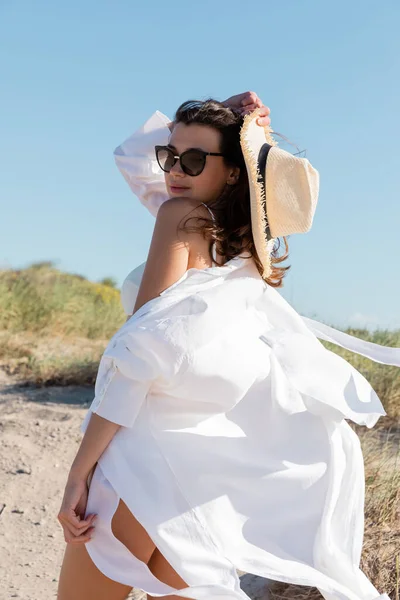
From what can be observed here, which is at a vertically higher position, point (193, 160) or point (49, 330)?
point (193, 160)

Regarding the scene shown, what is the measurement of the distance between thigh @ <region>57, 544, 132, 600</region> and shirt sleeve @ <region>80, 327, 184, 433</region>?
38 centimetres

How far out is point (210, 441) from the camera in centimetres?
172

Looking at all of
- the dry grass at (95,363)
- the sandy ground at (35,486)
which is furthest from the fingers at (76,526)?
the sandy ground at (35,486)

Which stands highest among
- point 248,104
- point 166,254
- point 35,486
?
point 248,104

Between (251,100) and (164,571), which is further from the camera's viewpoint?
(251,100)

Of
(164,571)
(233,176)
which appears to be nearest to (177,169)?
(233,176)

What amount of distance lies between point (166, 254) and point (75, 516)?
0.67 meters

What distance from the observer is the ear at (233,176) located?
2.08 metres

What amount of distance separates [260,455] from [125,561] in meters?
0.41

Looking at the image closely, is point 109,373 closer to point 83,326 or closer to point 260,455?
point 260,455

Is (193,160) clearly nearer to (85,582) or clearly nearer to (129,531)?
(129,531)

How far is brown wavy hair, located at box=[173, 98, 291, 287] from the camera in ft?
6.45

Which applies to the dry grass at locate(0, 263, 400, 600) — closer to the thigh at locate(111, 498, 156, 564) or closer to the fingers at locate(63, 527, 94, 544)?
the thigh at locate(111, 498, 156, 564)

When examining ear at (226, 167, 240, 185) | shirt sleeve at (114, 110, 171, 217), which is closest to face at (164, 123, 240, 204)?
ear at (226, 167, 240, 185)
